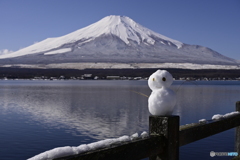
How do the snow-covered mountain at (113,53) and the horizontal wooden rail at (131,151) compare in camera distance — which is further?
the snow-covered mountain at (113,53)

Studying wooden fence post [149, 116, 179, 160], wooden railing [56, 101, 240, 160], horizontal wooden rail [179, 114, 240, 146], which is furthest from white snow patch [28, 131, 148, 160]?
horizontal wooden rail [179, 114, 240, 146]

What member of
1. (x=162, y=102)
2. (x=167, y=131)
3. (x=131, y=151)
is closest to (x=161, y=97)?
(x=162, y=102)

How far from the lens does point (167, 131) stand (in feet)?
8.93

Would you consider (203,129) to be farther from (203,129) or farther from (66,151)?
(66,151)

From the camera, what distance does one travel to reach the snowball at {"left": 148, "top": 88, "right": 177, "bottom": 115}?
2820mm

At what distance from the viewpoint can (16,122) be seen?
54.3 ft

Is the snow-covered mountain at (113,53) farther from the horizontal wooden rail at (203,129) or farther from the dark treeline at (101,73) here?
the horizontal wooden rail at (203,129)

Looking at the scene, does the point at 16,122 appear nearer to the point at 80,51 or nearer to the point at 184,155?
the point at 184,155

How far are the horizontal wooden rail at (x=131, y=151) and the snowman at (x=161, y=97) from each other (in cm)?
24

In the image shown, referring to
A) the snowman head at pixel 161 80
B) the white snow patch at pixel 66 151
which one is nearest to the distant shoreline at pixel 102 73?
the snowman head at pixel 161 80

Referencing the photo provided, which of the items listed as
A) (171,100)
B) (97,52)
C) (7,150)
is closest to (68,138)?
(7,150)

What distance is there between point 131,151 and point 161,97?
59cm

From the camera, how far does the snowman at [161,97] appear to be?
282 cm

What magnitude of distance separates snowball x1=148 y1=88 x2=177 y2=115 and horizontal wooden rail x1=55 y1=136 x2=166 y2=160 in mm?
228
